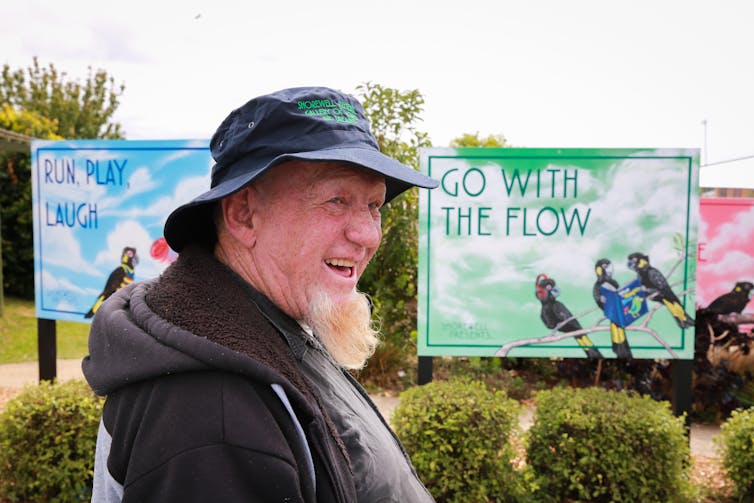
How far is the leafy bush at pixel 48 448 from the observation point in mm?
3389

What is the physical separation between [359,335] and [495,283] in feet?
9.37

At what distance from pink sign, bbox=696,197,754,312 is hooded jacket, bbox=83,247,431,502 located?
621 cm

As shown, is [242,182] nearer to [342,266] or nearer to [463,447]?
[342,266]

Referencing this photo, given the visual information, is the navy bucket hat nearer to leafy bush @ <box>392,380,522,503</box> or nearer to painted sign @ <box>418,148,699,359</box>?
leafy bush @ <box>392,380,522,503</box>

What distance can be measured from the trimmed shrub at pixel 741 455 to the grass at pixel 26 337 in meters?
8.02

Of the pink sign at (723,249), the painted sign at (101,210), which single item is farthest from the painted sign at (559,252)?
the pink sign at (723,249)

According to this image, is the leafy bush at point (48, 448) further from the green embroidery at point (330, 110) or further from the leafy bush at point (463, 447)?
the green embroidery at point (330, 110)

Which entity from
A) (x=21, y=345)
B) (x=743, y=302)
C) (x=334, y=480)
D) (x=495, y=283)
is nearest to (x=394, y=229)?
(x=495, y=283)

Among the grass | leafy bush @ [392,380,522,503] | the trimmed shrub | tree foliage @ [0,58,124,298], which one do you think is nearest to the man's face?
leafy bush @ [392,380,522,503]

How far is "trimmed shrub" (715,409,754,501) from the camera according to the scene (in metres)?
3.65

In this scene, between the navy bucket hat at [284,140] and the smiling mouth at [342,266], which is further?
the smiling mouth at [342,266]

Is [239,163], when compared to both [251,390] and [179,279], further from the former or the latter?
[251,390]

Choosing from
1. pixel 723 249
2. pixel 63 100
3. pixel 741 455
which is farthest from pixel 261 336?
pixel 63 100

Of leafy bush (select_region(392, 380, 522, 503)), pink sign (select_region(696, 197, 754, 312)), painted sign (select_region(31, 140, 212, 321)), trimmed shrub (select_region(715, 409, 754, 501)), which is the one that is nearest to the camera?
leafy bush (select_region(392, 380, 522, 503))
